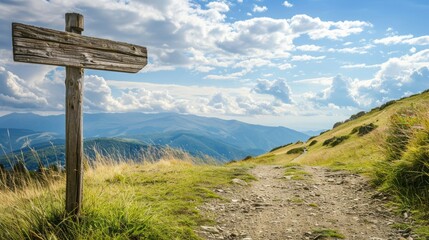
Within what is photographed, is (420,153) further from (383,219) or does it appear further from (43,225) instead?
(43,225)

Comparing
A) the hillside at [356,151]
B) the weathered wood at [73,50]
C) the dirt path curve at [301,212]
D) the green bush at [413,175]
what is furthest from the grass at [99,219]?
the hillside at [356,151]

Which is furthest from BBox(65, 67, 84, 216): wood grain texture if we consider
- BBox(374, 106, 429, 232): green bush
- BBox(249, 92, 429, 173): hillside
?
BBox(249, 92, 429, 173): hillside

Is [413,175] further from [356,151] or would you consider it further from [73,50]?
[356,151]

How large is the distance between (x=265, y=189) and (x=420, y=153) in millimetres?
5467

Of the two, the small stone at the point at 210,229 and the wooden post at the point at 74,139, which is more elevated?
the wooden post at the point at 74,139

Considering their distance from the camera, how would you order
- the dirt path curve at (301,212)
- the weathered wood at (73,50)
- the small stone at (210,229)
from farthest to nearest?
the dirt path curve at (301,212)
the small stone at (210,229)
the weathered wood at (73,50)

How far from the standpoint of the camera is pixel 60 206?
6.64m

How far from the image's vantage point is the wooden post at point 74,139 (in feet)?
20.3

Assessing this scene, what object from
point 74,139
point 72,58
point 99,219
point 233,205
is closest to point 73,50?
point 72,58

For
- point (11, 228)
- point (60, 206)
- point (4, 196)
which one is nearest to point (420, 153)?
point (60, 206)

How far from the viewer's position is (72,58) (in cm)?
615

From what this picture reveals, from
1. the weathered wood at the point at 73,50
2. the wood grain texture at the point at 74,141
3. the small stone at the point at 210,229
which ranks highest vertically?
the weathered wood at the point at 73,50

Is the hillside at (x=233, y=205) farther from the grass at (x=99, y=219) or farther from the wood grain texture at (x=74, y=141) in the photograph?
the wood grain texture at (x=74, y=141)

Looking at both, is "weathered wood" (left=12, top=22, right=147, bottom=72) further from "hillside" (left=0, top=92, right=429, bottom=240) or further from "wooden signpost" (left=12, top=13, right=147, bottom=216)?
"hillside" (left=0, top=92, right=429, bottom=240)
